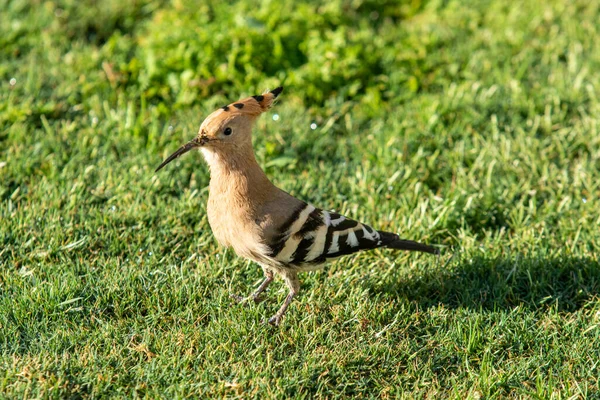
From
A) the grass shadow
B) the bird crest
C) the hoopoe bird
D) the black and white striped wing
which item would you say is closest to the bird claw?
the hoopoe bird

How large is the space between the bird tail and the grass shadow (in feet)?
0.45

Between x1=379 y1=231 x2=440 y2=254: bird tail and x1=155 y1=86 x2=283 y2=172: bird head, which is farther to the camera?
x1=379 y1=231 x2=440 y2=254: bird tail

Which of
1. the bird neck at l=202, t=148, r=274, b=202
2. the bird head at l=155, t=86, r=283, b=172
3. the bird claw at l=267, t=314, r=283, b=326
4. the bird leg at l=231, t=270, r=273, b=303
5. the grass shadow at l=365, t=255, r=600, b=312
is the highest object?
the bird head at l=155, t=86, r=283, b=172

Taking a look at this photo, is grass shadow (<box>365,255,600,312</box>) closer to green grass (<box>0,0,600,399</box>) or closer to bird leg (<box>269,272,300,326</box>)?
green grass (<box>0,0,600,399</box>)

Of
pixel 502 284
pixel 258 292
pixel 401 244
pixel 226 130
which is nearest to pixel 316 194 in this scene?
pixel 401 244

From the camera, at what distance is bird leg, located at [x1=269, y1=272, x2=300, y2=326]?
340 cm

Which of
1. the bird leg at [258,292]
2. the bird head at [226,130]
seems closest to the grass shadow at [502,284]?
the bird leg at [258,292]

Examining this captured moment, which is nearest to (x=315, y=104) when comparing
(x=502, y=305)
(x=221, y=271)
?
(x=221, y=271)

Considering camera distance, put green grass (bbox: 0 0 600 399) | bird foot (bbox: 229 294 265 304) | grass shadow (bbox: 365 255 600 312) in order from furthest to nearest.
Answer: grass shadow (bbox: 365 255 600 312) < bird foot (bbox: 229 294 265 304) < green grass (bbox: 0 0 600 399)

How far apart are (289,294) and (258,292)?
0.18 m

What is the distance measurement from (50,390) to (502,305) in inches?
85.4

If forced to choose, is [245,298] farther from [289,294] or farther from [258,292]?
[289,294]

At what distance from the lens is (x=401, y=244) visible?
3658 mm

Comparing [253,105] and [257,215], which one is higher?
[253,105]
